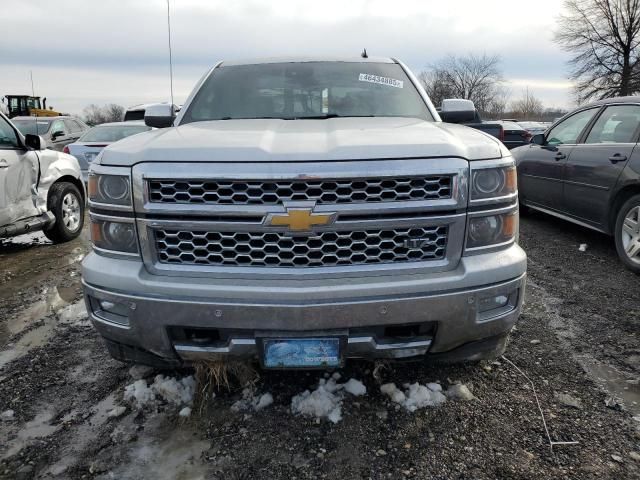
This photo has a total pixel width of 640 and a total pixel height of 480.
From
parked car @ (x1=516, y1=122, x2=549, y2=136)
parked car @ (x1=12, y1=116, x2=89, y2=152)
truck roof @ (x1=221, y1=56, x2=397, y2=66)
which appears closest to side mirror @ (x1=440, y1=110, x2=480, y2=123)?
truck roof @ (x1=221, y1=56, x2=397, y2=66)

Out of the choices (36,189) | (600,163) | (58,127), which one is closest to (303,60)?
(600,163)

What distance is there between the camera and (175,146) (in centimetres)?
237

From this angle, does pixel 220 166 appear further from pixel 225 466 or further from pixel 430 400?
pixel 430 400

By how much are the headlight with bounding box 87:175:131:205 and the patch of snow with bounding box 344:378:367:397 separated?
1476 millimetres

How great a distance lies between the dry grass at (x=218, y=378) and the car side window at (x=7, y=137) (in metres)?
4.40

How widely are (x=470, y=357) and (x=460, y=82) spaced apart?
7584 cm

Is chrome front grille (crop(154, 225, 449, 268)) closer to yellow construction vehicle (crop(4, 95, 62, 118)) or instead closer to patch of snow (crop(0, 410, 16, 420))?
patch of snow (crop(0, 410, 16, 420))

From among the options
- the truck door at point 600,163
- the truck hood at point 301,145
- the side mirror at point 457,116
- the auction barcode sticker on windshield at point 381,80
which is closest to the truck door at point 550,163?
the truck door at point 600,163

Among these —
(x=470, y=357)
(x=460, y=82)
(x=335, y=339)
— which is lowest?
(x=470, y=357)

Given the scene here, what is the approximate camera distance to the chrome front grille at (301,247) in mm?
2266

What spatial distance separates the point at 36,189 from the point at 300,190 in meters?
5.07

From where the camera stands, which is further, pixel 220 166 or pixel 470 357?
pixel 470 357

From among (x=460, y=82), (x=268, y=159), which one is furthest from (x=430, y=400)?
(x=460, y=82)

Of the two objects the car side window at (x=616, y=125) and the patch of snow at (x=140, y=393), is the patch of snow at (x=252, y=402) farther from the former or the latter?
the car side window at (x=616, y=125)
